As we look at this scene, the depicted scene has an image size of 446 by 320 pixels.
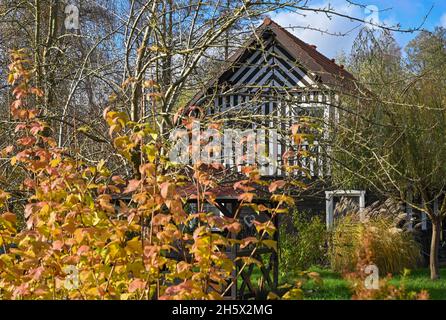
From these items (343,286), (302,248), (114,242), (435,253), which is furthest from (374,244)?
(114,242)

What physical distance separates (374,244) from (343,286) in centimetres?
185

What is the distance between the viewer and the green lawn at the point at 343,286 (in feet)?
31.1

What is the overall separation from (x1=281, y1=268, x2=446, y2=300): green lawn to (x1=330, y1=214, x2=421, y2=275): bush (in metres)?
0.25

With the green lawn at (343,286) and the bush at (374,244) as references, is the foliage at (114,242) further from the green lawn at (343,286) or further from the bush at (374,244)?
the bush at (374,244)

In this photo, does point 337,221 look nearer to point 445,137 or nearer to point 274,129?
point 445,137

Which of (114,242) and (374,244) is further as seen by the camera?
(374,244)

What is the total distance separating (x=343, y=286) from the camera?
10195 millimetres

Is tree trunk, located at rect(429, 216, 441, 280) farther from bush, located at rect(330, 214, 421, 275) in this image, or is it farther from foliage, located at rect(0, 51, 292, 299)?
foliage, located at rect(0, 51, 292, 299)

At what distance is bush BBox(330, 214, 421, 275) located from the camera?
11.6 metres

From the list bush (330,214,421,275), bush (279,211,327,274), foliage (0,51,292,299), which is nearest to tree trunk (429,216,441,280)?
bush (330,214,421,275)

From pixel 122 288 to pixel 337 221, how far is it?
8983 millimetres

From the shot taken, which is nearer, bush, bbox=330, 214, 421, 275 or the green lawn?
the green lawn

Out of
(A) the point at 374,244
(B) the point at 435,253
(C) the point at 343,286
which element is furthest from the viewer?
(B) the point at 435,253

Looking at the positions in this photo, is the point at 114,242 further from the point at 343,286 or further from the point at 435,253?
the point at 435,253
